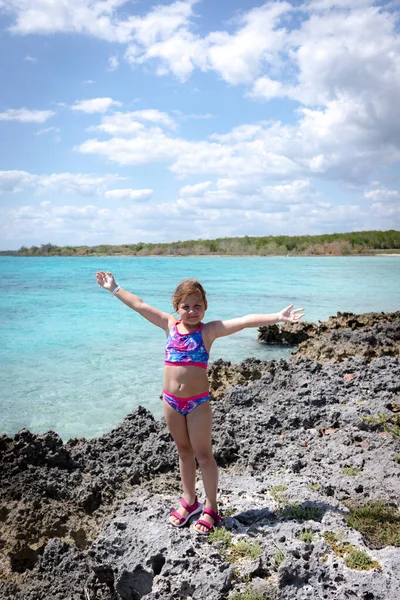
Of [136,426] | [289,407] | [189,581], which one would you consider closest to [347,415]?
[289,407]

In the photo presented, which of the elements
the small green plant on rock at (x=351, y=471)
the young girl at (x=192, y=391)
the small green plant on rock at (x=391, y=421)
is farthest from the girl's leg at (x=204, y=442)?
the small green plant on rock at (x=391, y=421)

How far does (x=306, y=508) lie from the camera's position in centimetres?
348

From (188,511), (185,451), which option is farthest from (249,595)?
(185,451)

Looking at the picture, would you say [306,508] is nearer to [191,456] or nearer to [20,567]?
[191,456]

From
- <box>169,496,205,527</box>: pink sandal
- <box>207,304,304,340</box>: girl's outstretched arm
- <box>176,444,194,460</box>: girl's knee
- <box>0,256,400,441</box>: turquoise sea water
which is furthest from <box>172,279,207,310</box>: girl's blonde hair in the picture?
<box>0,256,400,441</box>: turquoise sea water

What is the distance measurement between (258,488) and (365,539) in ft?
2.81

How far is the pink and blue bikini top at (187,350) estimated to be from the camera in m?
3.36

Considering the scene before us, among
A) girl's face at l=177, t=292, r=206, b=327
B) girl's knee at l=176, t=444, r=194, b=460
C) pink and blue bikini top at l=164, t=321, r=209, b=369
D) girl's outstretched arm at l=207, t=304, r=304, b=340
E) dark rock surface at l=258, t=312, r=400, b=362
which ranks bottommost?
dark rock surface at l=258, t=312, r=400, b=362

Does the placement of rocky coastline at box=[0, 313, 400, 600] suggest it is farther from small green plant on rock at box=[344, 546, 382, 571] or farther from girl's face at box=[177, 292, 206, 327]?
girl's face at box=[177, 292, 206, 327]

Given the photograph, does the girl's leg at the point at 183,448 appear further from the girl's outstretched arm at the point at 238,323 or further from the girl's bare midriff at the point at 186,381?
the girl's outstretched arm at the point at 238,323

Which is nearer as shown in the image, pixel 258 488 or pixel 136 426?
pixel 258 488

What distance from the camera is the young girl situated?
10.9ft

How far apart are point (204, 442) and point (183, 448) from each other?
20 centimetres

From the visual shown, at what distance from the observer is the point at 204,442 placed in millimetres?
3350
